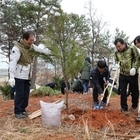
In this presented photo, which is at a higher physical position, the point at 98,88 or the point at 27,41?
the point at 27,41

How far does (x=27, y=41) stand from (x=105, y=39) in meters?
21.2

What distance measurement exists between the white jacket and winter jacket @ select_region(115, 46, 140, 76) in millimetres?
1479

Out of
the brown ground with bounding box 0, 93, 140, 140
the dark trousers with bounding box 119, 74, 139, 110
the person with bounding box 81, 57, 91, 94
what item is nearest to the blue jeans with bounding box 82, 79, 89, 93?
the person with bounding box 81, 57, 91, 94

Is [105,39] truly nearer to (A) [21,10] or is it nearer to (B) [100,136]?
(A) [21,10]

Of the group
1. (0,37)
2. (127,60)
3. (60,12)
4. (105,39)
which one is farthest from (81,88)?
(105,39)

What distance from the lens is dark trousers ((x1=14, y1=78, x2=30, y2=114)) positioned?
5086 millimetres

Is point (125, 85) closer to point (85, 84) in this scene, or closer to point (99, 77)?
point (99, 77)

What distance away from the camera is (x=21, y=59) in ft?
16.7

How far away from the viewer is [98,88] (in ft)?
19.6

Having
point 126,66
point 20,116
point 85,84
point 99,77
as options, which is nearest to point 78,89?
point 85,84

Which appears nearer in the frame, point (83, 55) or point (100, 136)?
point (100, 136)

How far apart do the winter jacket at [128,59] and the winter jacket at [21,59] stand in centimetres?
160

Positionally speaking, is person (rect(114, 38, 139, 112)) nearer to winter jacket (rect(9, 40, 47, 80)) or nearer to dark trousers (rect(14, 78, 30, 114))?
winter jacket (rect(9, 40, 47, 80))

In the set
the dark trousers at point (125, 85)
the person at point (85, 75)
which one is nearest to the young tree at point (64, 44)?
the dark trousers at point (125, 85)
